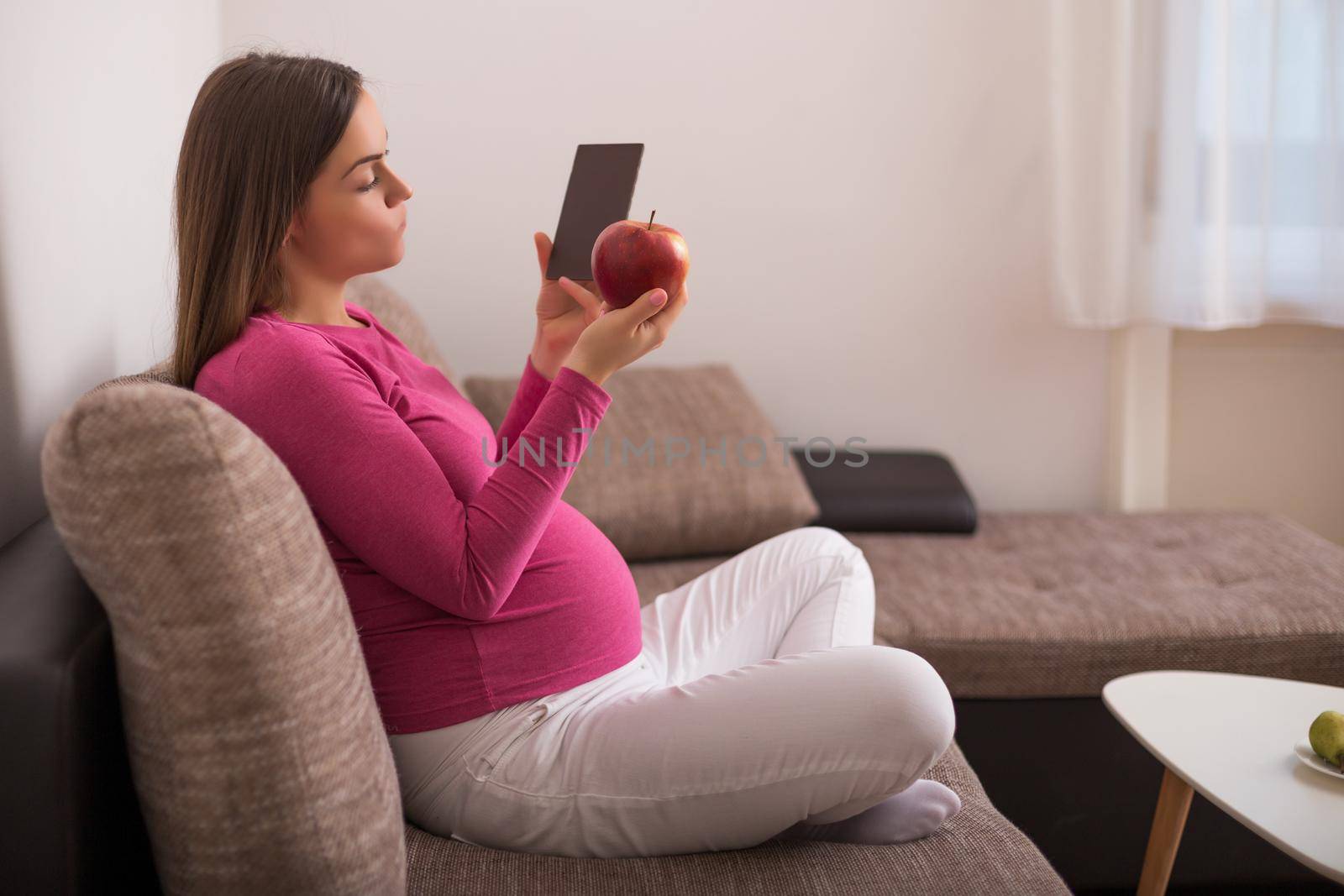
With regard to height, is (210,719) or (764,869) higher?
(210,719)

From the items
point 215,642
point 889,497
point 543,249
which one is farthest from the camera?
point 889,497

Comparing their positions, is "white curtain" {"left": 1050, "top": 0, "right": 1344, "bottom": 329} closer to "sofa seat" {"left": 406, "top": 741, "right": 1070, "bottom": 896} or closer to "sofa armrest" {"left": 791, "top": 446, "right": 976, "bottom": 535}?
"sofa armrest" {"left": 791, "top": 446, "right": 976, "bottom": 535}

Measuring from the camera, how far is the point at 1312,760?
1242mm

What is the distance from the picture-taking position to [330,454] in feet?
3.10

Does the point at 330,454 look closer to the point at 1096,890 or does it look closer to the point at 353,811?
the point at 353,811

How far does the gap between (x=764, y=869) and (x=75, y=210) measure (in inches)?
38.6

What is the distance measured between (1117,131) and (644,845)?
1.89 m

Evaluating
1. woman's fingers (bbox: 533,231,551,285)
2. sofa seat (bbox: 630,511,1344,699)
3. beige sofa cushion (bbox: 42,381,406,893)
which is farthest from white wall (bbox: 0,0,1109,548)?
beige sofa cushion (bbox: 42,381,406,893)

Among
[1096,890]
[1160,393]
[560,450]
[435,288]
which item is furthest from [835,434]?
[560,450]

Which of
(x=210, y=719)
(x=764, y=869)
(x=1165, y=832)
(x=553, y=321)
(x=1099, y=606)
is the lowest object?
(x=1165, y=832)

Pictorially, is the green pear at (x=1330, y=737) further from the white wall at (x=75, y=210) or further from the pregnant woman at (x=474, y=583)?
the white wall at (x=75, y=210)

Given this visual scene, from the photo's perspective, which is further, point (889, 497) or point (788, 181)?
point (788, 181)

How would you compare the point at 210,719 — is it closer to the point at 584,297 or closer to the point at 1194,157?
the point at 584,297

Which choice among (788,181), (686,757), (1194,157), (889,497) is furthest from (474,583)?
(1194,157)
